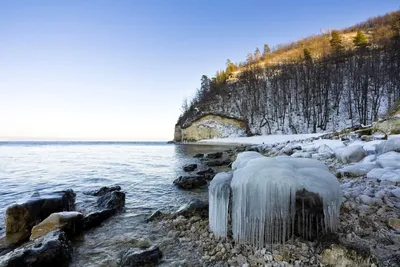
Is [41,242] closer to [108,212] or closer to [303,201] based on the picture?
[108,212]

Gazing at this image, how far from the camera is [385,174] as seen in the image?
5.68 m

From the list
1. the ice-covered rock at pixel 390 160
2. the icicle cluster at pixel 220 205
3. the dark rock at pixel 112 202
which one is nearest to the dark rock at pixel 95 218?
the dark rock at pixel 112 202

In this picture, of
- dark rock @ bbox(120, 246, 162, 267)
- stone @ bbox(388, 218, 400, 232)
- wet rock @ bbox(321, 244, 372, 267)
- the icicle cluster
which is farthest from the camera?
the icicle cluster

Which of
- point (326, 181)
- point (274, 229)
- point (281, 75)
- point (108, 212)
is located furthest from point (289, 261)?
point (281, 75)

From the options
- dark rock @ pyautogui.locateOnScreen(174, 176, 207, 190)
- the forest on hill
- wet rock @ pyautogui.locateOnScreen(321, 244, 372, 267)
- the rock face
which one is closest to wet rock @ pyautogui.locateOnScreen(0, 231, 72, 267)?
wet rock @ pyautogui.locateOnScreen(321, 244, 372, 267)

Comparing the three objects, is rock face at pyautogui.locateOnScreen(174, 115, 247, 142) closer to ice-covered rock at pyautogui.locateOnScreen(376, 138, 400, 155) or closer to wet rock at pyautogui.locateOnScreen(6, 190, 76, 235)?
ice-covered rock at pyautogui.locateOnScreen(376, 138, 400, 155)

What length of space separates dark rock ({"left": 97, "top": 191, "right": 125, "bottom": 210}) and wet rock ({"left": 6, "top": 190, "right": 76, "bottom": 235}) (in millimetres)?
1098

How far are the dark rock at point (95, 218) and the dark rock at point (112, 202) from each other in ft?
1.51

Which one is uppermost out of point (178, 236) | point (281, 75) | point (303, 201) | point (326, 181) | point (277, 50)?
point (277, 50)

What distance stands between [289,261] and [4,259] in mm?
4458

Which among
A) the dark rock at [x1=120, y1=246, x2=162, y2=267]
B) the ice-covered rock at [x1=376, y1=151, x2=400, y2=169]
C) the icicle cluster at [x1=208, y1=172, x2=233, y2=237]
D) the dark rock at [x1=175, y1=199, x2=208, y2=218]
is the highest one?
the ice-covered rock at [x1=376, y1=151, x2=400, y2=169]

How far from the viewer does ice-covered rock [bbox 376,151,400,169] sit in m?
6.12

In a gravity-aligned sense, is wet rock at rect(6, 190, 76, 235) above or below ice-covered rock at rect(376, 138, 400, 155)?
below

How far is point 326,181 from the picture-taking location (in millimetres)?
3828
